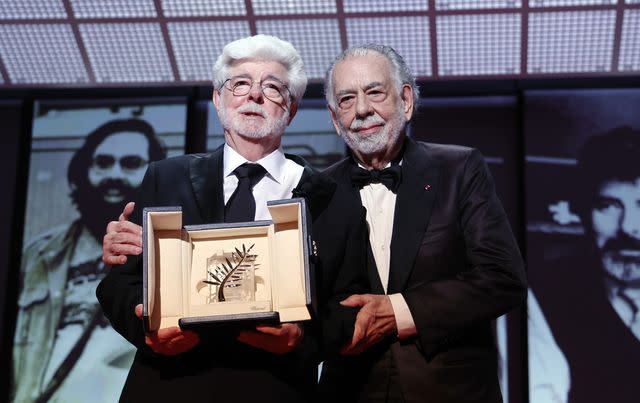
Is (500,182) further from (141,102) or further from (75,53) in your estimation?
(75,53)

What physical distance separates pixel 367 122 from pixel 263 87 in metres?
0.38

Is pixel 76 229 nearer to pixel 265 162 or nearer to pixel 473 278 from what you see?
pixel 265 162

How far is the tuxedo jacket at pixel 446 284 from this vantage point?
2.15 meters

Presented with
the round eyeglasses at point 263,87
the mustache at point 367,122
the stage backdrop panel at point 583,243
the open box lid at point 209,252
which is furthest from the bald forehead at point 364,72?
the stage backdrop panel at point 583,243

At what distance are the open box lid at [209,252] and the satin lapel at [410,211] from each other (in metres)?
0.51

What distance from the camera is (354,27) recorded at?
3977 millimetres

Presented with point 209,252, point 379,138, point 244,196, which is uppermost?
point 379,138

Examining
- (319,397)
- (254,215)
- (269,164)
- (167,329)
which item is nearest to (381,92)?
(269,164)

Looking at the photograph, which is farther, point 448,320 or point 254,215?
point 448,320

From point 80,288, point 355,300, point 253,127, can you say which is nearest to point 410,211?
point 355,300

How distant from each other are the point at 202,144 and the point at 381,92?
2018 millimetres

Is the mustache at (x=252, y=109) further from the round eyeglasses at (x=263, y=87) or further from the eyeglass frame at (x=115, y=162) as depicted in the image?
the eyeglass frame at (x=115, y=162)

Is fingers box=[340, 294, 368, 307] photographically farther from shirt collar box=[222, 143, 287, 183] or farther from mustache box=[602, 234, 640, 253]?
mustache box=[602, 234, 640, 253]

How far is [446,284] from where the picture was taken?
7.14 feet
